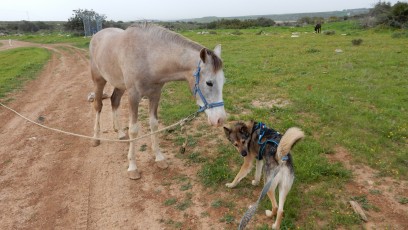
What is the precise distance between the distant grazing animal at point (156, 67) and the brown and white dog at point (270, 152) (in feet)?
1.65

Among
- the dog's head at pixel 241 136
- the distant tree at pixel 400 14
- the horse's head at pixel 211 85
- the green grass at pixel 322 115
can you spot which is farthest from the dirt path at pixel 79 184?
the distant tree at pixel 400 14

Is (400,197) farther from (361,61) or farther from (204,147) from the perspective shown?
(361,61)

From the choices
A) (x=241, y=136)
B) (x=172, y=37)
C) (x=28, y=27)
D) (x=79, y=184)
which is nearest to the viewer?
(x=241, y=136)

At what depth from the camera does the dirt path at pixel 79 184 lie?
4387mm

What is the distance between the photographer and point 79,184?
209 inches

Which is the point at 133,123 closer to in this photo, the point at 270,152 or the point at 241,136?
the point at 241,136

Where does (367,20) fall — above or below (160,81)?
Answer: above

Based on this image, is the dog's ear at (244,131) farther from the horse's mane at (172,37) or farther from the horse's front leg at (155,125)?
the horse's front leg at (155,125)

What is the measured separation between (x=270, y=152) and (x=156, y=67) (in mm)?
2320

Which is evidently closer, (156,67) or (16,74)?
(156,67)

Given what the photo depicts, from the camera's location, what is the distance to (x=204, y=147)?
6438 mm

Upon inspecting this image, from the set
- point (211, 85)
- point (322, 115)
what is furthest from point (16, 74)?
point (322, 115)

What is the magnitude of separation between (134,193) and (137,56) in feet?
7.63

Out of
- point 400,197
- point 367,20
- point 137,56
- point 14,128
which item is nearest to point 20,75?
point 14,128
